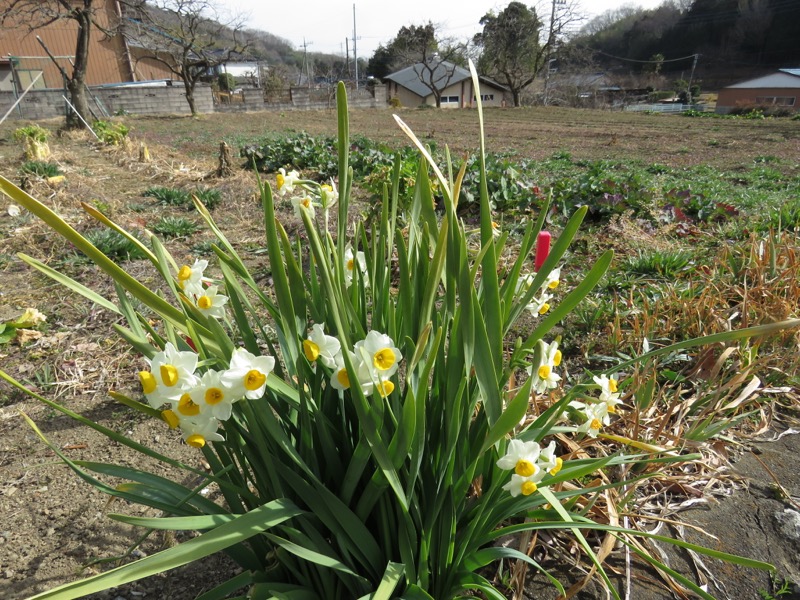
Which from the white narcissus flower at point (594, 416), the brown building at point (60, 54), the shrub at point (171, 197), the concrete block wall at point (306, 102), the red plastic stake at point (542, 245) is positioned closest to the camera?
the white narcissus flower at point (594, 416)

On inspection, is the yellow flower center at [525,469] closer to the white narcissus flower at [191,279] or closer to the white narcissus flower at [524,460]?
the white narcissus flower at [524,460]

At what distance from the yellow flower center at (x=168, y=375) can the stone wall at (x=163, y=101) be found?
20.1 meters

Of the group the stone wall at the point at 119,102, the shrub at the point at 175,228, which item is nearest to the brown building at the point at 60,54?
the stone wall at the point at 119,102

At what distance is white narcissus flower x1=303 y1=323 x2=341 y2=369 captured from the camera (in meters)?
0.80

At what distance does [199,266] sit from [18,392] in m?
1.71

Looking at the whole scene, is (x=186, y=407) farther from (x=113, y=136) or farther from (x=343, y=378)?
(x=113, y=136)

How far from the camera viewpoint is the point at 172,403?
76cm

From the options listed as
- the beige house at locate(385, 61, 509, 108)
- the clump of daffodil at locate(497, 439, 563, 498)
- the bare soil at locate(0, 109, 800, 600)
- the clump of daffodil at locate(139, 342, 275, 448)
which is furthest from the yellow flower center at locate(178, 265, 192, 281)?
the beige house at locate(385, 61, 509, 108)

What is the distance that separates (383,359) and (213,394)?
256 mm

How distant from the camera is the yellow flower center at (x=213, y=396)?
73 cm

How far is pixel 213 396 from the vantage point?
2.40ft

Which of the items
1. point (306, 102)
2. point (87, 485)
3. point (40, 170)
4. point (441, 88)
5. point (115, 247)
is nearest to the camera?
point (87, 485)

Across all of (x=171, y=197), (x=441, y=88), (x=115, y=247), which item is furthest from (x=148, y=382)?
(x=441, y=88)

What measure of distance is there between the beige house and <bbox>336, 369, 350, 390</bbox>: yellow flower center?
44.4 metres
